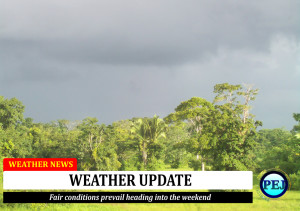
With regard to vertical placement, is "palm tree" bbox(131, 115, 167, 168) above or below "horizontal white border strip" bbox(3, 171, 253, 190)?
above

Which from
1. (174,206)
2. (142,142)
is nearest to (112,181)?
(174,206)

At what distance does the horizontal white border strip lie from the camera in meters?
13.9

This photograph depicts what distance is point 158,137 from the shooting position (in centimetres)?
4266

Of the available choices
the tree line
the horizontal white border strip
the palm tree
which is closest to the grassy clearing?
the horizontal white border strip

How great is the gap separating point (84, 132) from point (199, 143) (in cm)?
1534

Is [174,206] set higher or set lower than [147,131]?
lower

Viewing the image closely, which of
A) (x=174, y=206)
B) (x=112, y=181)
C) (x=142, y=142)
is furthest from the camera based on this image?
(x=142, y=142)

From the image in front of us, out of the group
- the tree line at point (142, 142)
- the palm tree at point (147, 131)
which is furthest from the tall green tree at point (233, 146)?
the palm tree at point (147, 131)

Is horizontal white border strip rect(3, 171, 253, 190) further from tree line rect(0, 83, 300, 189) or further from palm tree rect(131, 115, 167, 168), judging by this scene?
palm tree rect(131, 115, 167, 168)

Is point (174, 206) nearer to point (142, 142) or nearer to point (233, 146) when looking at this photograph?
point (233, 146)

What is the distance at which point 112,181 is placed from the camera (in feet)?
45.8

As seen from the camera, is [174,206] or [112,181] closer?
[112,181]

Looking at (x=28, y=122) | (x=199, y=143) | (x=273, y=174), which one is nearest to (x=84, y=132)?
(x=199, y=143)

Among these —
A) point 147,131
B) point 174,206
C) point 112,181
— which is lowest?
point 174,206
